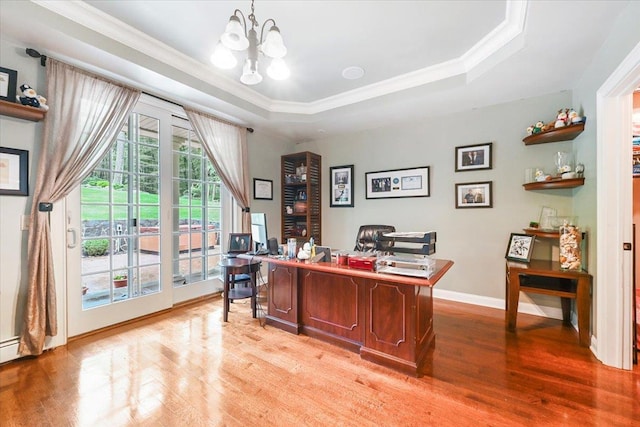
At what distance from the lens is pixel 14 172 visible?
2.17 meters

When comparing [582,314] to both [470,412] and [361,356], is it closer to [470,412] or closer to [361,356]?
[470,412]

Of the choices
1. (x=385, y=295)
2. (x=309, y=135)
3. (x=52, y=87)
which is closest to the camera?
(x=385, y=295)

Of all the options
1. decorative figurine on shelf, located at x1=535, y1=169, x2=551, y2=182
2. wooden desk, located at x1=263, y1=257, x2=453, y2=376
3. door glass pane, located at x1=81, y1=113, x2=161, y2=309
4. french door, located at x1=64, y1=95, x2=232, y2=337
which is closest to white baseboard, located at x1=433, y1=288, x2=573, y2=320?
wooden desk, located at x1=263, y1=257, x2=453, y2=376

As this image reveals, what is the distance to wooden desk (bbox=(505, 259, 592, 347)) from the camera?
7.68 ft

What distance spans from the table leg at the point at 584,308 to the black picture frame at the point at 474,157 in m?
1.57

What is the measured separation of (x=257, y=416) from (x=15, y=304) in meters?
2.27

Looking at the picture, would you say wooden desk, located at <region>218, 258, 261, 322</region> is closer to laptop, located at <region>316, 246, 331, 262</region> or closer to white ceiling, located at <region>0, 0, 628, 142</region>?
laptop, located at <region>316, 246, 331, 262</region>

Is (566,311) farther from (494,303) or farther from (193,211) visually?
(193,211)

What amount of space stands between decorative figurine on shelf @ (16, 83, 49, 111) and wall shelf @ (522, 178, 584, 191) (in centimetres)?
473

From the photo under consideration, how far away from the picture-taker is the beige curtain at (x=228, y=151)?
11.5 ft

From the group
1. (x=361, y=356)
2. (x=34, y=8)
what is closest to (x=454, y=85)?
(x=361, y=356)

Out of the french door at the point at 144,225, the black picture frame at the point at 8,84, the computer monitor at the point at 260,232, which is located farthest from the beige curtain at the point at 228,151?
the black picture frame at the point at 8,84

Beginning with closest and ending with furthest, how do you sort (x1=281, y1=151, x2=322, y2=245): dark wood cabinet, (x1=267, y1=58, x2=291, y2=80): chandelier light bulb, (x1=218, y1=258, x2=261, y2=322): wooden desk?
(x1=267, y1=58, x2=291, y2=80): chandelier light bulb, (x1=218, y1=258, x2=261, y2=322): wooden desk, (x1=281, y1=151, x2=322, y2=245): dark wood cabinet

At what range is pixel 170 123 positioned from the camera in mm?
3301
